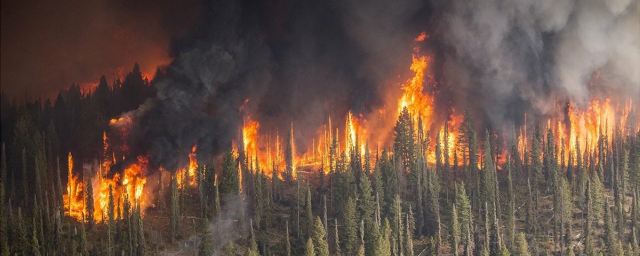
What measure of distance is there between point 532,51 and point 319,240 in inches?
2864

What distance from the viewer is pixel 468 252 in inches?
5630

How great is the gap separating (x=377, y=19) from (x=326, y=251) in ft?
246

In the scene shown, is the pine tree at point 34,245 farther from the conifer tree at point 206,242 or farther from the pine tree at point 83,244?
the conifer tree at point 206,242

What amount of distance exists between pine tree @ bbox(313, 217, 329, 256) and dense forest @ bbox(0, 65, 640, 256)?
185 mm

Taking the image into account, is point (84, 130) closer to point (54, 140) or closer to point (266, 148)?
point (54, 140)

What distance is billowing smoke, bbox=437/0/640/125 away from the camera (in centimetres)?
18362

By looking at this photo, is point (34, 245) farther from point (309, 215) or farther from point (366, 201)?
point (366, 201)

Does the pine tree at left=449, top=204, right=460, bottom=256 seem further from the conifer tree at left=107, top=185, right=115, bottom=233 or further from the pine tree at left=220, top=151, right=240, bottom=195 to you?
the conifer tree at left=107, top=185, right=115, bottom=233

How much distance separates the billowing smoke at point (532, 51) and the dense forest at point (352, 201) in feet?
26.9

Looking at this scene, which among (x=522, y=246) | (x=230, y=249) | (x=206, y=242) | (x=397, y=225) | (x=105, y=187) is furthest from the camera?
(x=105, y=187)

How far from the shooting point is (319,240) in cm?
13875

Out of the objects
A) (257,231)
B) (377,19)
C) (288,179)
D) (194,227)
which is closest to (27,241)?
(194,227)

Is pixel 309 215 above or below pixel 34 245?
above

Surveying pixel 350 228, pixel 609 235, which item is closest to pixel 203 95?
pixel 350 228
